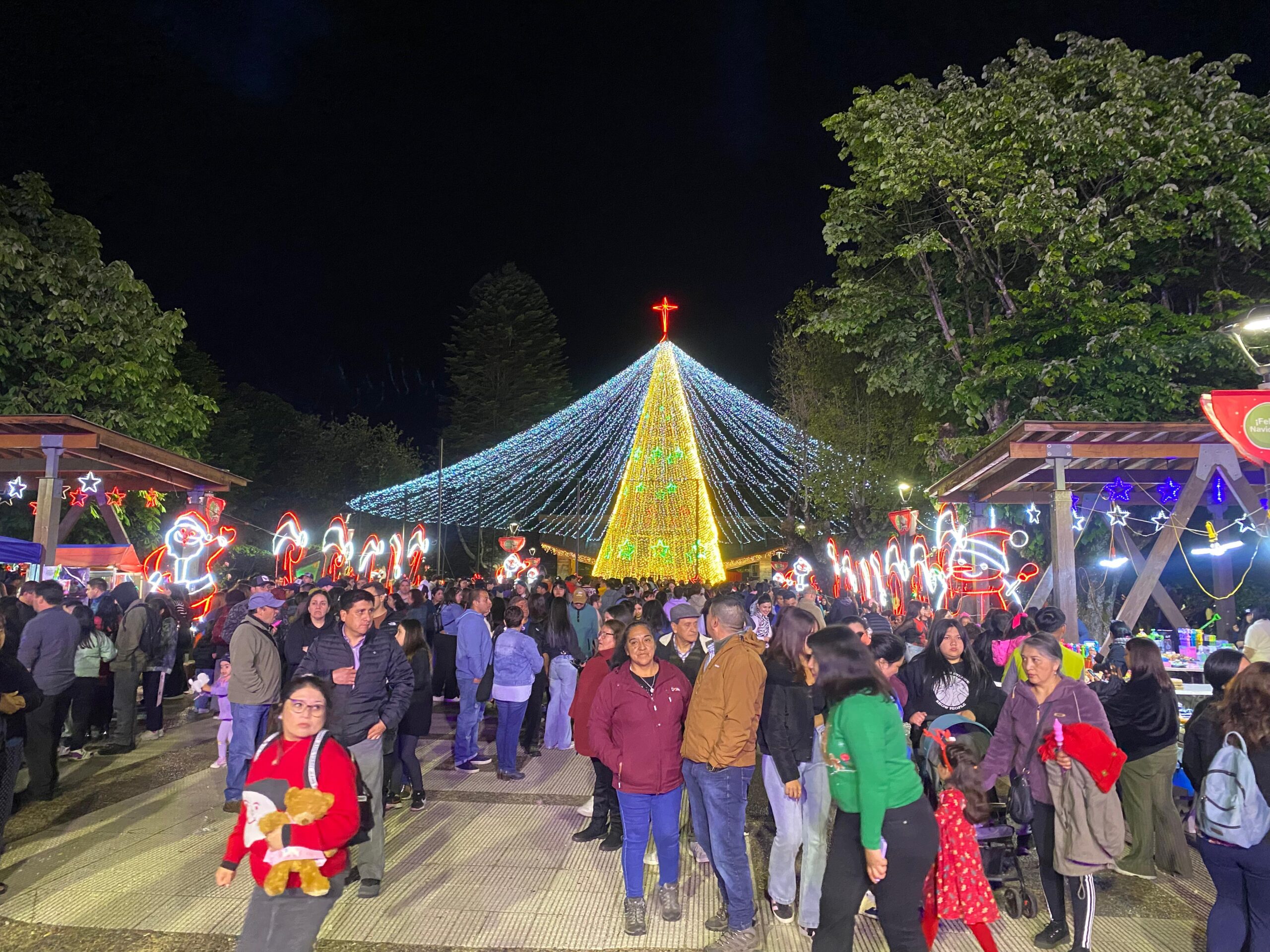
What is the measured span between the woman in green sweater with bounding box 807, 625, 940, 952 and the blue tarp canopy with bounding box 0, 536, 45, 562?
12.9m

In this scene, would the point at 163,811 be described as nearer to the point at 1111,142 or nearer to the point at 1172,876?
the point at 1172,876

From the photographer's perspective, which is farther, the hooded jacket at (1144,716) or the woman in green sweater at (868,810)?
the hooded jacket at (1144,716)

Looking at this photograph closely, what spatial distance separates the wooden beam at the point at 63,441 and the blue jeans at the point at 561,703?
6.49 meters

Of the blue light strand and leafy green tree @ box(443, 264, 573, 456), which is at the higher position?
leafy green tree @ box(443, 264, 573, 456)

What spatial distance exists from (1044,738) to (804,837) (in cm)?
135

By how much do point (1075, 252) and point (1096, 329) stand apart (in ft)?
4.25

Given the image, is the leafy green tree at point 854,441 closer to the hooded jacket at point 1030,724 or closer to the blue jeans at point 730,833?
the hooded jacket at point 1030,724

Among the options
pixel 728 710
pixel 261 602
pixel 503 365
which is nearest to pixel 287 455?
pixel 503 365

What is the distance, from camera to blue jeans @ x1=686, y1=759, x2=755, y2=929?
4199 millimetres

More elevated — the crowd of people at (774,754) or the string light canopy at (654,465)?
the string light canopy at (654,465)

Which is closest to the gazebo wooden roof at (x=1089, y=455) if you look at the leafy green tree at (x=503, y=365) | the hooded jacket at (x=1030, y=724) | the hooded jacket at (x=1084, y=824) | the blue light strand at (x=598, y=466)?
the hooded jacket at (x=1030, y=724)

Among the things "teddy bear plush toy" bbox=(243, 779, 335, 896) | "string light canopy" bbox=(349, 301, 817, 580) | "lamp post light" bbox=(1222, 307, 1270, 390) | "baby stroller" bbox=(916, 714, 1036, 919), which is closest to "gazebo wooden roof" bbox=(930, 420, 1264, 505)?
"lamp post light" bbox=(1222, 307, 1270, 390)

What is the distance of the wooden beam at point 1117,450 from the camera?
9.34 m

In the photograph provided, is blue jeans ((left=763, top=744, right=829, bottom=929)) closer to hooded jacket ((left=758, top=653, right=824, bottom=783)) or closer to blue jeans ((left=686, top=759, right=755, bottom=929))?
hooded jacket ((left=758, top=653, right=824, bottom=783))
